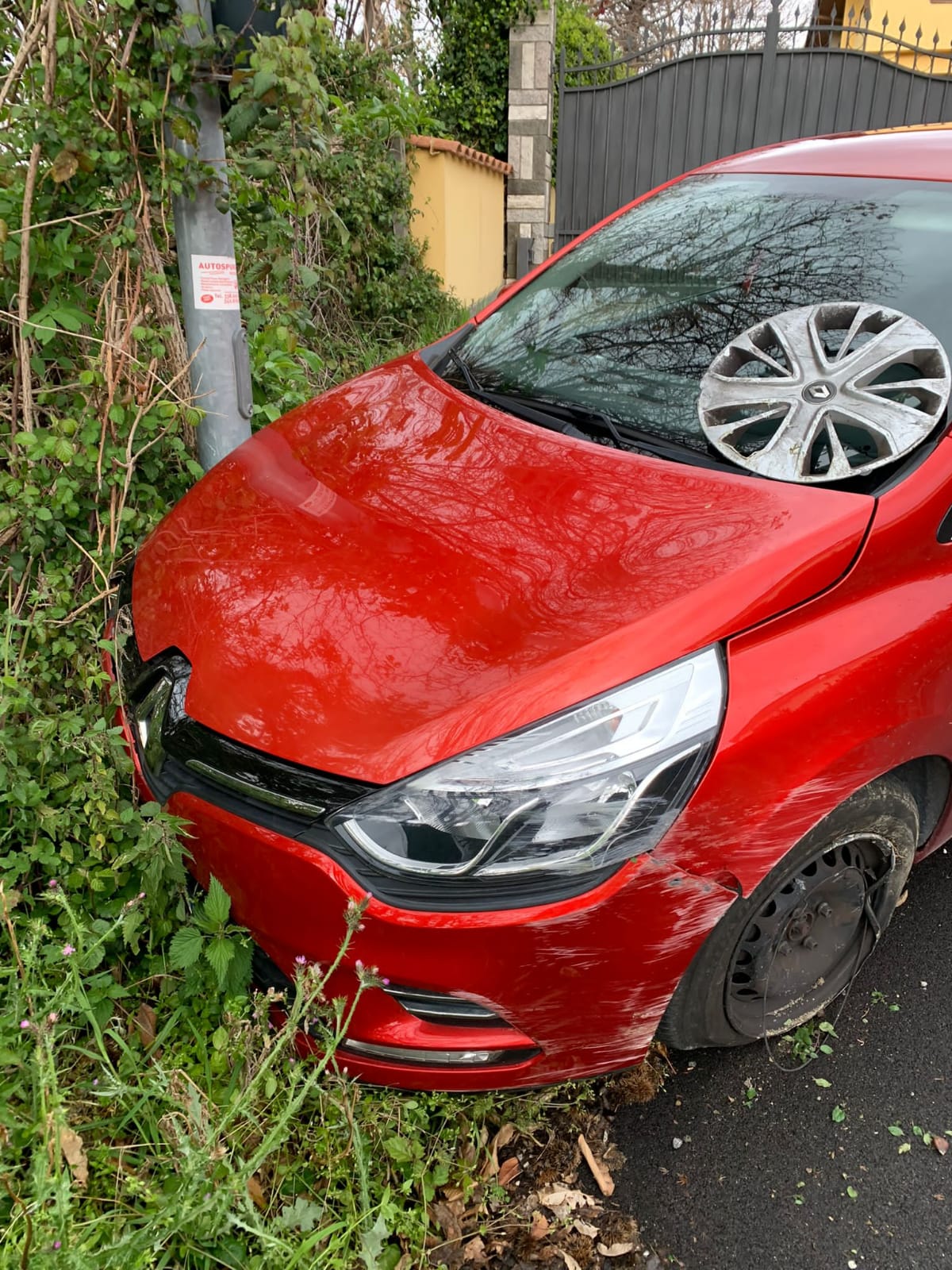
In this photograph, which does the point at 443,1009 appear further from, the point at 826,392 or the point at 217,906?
the point at 826,392

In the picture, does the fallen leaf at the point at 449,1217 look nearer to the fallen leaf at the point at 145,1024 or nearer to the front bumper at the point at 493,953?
the front bumper at the point at 493,953

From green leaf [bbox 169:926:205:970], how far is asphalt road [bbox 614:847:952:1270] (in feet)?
3.09

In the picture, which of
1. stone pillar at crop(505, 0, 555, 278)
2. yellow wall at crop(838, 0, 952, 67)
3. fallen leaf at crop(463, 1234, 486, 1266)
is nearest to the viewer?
fallen leaf at crop(463, 1234, 486, 1266)

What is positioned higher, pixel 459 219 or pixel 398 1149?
pixel 459 219

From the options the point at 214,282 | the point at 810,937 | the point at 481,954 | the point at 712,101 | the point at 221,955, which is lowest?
the point at 810,937

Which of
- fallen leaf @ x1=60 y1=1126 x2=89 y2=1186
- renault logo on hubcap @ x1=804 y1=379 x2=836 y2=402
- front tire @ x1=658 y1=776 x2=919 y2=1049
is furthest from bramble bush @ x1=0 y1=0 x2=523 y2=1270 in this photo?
renault logo on hubcap @ x1=804 y1=379 x2=836 y2=402

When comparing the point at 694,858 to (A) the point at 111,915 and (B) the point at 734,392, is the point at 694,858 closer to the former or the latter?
(B) the point at 734,392

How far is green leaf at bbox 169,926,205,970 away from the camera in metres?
1.68

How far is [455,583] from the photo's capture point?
1.70 metres

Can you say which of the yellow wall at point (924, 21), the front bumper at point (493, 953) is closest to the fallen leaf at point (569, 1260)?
the front bumper at point (493, 953)

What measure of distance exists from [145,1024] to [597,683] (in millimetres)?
1183

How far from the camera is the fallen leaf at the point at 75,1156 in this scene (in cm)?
153

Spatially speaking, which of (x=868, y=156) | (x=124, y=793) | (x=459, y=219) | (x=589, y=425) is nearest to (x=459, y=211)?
(x=459, y=219)

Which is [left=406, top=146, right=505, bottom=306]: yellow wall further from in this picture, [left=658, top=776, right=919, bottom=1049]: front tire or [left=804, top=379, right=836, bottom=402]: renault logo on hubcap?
[left=658, top=776, right=919, bottom=1049]: front tire
